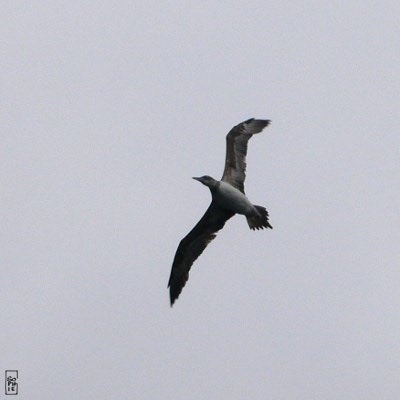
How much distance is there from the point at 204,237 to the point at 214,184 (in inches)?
83.3

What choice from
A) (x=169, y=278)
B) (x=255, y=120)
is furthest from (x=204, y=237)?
(x=255, y=120)

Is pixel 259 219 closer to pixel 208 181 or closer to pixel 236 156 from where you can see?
pixel 208 181

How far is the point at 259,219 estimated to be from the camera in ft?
81.7

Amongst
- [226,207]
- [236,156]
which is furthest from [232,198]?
[236,156]

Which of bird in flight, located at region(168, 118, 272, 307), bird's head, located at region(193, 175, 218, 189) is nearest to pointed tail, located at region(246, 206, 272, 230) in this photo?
bird in flight, located at region(168, 118, 272, 307)

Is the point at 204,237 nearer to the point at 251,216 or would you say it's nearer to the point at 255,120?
the point at 251,216

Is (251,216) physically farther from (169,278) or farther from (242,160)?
(169,278)

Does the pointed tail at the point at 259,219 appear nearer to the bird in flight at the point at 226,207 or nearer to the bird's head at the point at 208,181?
the bird in flight at the point at 226,207

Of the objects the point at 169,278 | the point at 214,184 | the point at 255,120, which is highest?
the point at 255,120

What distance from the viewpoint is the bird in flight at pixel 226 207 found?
24812mm

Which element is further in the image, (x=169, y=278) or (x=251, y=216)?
(x=169, y=278)

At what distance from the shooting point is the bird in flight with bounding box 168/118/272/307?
977 inches

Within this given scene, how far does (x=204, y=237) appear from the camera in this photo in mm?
26312

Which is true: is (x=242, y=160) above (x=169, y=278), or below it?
above
